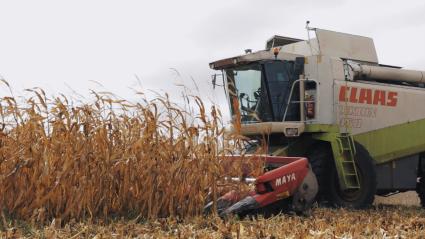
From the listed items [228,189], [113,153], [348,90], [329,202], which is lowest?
[329,202]

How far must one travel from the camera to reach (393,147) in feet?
24.8

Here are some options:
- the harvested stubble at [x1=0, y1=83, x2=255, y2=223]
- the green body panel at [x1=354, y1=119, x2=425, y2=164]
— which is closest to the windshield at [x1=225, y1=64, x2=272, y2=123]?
the green body panel at [x1=354, y1=119, x2=425, y2=164]

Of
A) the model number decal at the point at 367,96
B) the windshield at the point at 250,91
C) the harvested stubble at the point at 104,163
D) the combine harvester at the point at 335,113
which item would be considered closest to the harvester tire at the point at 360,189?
the combine harvester at the point at 335,113

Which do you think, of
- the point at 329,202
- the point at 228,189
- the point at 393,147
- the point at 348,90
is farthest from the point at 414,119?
the point at 228,189

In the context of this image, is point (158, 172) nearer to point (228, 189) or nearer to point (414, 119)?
point (228, 189)

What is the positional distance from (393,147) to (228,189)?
12.7 feet

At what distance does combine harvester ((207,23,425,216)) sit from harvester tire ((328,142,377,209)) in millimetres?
12

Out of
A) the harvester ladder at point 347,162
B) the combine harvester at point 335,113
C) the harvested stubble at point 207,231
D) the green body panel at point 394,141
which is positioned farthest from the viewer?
the green body panel at point 394,141

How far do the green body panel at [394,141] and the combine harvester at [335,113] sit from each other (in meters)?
0.01

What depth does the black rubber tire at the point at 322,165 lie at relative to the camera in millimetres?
6742

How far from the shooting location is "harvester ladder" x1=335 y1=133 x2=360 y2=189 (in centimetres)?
668

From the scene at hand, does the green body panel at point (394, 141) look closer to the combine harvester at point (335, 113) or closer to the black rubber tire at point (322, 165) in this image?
the combine harvester at point (335, 113)

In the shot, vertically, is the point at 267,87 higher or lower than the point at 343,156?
higher

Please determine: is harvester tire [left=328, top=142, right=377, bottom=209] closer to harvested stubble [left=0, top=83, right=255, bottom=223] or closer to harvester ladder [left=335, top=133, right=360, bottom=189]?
harvester ladder [left=335, top=133, right=360, bottom=189]
